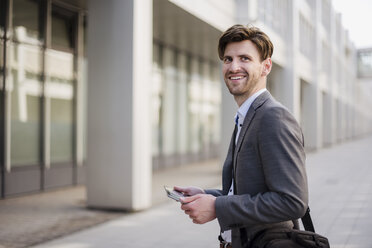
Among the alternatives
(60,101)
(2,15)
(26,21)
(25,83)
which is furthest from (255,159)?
(60,101)

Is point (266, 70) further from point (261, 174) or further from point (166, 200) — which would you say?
point (166, 200)

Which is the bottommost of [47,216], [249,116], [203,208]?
[47,216]

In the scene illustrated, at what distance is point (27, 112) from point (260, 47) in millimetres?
9536

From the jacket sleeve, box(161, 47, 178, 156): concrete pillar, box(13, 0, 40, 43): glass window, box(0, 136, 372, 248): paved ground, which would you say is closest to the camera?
the jacket sleeve

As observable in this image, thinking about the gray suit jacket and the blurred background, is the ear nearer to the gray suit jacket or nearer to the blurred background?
the gray suit jacket

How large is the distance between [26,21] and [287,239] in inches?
397

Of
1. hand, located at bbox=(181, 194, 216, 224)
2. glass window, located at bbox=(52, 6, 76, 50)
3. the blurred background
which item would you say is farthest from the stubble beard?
glass window, located at bbox=(52, 6, 76, 50)

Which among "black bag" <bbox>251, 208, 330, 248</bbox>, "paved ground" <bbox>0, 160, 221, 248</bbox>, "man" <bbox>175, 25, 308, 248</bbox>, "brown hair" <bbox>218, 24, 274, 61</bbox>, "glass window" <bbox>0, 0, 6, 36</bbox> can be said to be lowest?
"paved ground" <bbox>0, 160, 221, 248</bbox>

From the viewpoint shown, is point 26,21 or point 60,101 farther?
point 60,101

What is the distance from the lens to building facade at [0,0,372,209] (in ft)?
27.4

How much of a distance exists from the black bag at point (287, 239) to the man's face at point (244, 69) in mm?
573

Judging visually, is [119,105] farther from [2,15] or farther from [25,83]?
[2,15]

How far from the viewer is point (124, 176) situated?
8.28 meters

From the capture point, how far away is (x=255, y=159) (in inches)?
70.8
